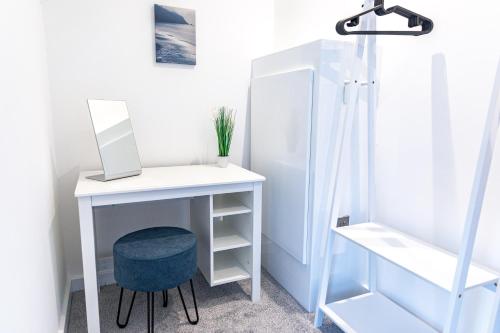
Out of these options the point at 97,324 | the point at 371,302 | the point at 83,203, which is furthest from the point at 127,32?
the point at 371,302

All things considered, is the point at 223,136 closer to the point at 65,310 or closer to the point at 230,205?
the point at 230,205

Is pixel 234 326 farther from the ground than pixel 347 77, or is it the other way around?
pixel 347 77

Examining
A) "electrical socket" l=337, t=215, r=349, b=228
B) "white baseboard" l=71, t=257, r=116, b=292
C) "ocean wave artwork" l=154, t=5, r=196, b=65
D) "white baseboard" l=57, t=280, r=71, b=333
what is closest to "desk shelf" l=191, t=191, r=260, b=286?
"electrical socket" l=337, t=215, r=349, b=228

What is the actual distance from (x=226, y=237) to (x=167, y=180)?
1.76ft

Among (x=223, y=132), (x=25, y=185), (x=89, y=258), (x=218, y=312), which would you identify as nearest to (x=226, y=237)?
(x=218, y=312)

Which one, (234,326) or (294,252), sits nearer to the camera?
(234,326)

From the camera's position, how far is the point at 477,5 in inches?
49.8

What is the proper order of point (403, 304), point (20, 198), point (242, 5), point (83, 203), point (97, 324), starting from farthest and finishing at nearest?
point (242, 5) → point (403, 304) → point (97, 324) → point (83, 203) → point (20, 198)

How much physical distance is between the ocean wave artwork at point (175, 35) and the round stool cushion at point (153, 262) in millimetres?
1154

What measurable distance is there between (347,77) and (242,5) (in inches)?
41.7

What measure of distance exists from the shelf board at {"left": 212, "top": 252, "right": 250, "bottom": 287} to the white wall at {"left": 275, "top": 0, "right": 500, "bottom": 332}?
81 centimetres

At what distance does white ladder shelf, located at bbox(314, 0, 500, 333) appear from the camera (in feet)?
3.34

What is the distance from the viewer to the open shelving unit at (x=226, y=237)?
185 cm

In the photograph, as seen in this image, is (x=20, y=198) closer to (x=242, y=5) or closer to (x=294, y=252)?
(x=294, y=252)
